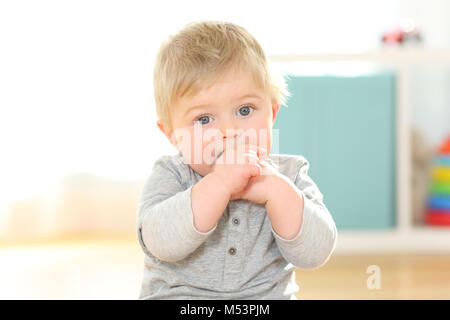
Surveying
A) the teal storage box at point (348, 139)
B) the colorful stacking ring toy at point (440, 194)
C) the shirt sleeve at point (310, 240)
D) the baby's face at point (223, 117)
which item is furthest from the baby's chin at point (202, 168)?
the colorful stacking ring toy at point (440, 194)

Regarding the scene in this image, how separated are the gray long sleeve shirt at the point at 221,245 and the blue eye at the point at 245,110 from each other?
12 centimetres

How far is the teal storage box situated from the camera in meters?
2.07

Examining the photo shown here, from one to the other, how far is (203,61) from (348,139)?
128 centimetres

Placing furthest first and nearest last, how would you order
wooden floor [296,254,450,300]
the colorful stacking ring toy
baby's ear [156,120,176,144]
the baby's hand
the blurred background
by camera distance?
the colorful stacking ring toy
the blurred background
wooden floor [296,254,450,300]
baby's ear [156,120,176,144]
the baby's hand

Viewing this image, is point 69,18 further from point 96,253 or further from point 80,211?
point 96,253

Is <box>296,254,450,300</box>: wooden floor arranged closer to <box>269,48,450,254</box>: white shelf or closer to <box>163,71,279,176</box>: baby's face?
<box>269,48,450,254</box>: white shelf

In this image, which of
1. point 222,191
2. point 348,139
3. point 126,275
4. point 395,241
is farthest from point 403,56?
point 222,191

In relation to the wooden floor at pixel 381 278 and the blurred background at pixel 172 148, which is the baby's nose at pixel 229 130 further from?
the blurred background at pixel 172 148

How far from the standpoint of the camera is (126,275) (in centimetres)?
175

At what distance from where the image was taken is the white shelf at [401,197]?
2092mm

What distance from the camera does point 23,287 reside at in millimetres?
1597

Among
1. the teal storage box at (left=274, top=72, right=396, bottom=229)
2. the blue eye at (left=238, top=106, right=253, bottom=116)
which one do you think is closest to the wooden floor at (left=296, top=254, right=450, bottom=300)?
the teal storage box at (left=274, top=72, right=396, bottom=229)

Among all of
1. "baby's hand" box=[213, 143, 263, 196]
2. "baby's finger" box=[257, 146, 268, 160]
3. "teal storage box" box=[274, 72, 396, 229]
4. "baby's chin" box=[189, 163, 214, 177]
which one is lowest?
"baby's hand" box=[213, 143, 263, 196]

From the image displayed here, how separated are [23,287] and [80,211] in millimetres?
1080
